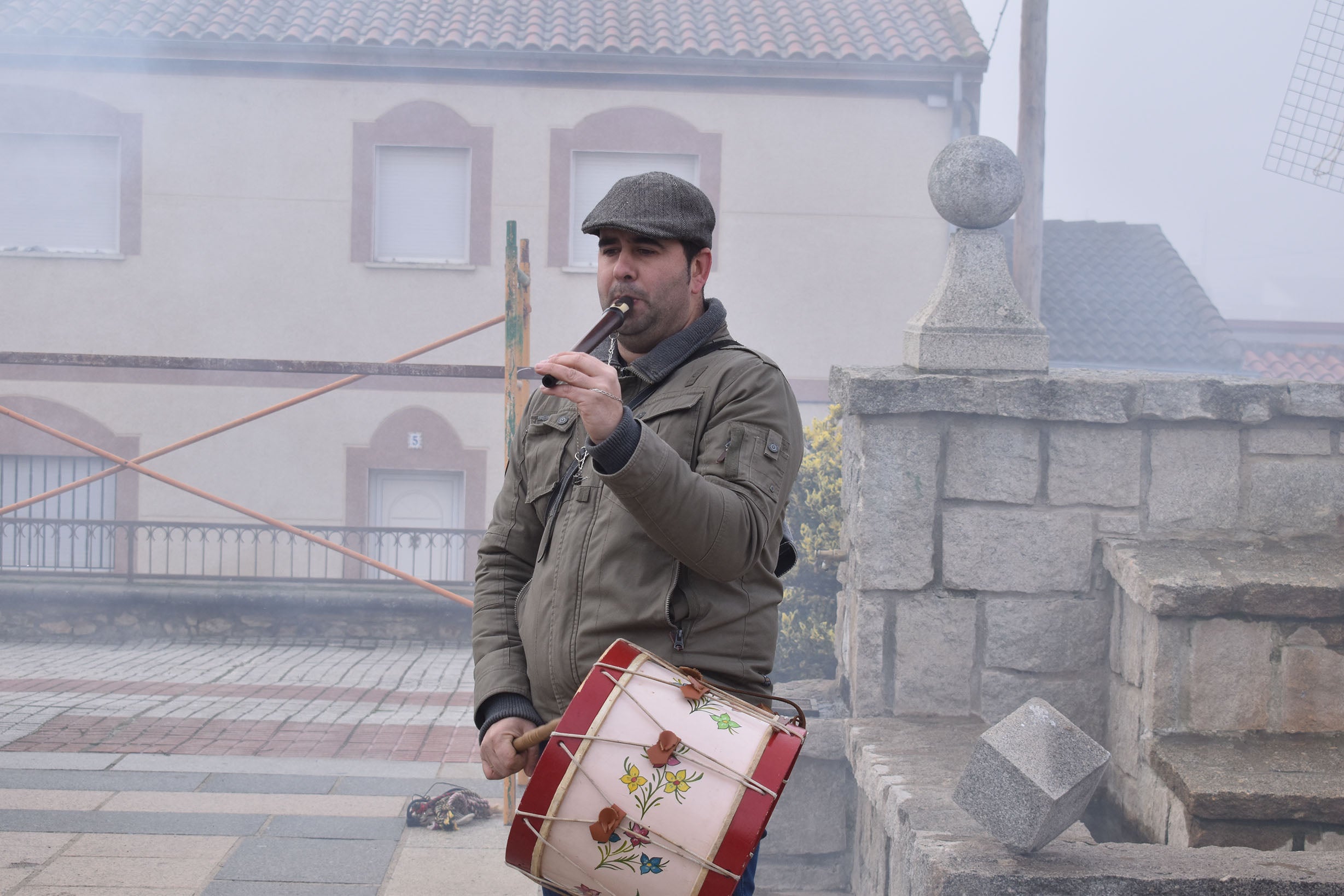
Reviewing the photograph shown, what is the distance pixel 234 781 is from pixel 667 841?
385cm

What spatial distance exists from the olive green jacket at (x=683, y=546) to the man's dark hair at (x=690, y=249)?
111mm

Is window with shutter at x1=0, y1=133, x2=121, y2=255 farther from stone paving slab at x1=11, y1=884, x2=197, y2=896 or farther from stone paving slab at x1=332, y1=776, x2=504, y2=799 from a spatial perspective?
stone paving slab at x1=11, y1=884, x2=197, y2=896

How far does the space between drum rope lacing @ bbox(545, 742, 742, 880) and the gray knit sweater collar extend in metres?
0.60

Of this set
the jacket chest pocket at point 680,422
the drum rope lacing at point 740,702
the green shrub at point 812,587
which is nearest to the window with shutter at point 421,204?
the green shrub at point 812,587

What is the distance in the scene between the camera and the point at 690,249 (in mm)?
2004

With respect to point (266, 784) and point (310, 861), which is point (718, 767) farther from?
point (266, 784)

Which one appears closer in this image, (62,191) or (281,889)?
(281,889)

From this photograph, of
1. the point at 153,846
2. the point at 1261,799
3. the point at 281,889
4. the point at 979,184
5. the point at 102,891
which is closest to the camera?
the point at 1261,799

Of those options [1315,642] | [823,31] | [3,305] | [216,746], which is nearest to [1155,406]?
[1315,642]

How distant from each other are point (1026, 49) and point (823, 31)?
205 centimetres

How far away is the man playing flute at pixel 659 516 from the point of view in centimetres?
183

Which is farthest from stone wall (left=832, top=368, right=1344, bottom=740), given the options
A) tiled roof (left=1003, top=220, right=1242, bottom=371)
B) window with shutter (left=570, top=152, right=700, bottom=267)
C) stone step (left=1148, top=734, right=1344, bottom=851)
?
tiled roof (left=1003, top=220, right=1242, bottom=371)

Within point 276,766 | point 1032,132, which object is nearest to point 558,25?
point 1032,132

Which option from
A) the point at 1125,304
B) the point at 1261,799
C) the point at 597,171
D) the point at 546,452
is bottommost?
the point at 1261,799
